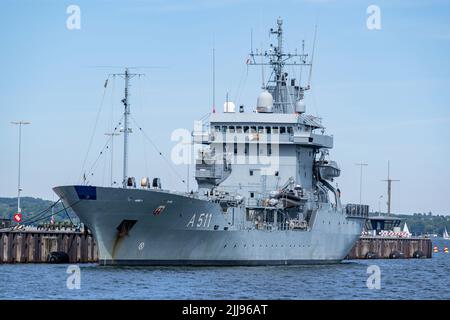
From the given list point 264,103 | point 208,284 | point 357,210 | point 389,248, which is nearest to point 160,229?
point 208,284

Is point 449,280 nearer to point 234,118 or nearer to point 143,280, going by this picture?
point 234,118

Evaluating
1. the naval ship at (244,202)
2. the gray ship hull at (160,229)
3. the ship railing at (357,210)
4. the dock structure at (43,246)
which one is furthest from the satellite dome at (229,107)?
the ship railing at (357,210)

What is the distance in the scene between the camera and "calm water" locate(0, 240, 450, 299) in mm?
44938

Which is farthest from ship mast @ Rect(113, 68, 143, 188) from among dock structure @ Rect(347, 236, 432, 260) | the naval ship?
dock structure @ Rect(347, 236, 432, 260)

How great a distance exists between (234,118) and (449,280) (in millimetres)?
16221

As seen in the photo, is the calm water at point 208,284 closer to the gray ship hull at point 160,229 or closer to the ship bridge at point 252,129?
the gray ship hull at point 160,229

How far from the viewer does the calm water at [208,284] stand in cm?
4494

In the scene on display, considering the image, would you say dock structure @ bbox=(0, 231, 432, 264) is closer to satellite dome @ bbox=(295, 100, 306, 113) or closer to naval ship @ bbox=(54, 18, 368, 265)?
naval ship @ bbox=(54, 18, 368, 265)

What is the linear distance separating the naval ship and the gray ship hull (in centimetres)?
6

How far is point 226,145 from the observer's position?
6825 cm

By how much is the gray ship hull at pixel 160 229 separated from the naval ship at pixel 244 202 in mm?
57

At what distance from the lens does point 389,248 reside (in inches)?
4801

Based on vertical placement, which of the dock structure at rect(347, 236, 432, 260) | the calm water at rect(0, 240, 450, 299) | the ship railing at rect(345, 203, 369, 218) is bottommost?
the calm water at rect(0, 240, 450, 299)
